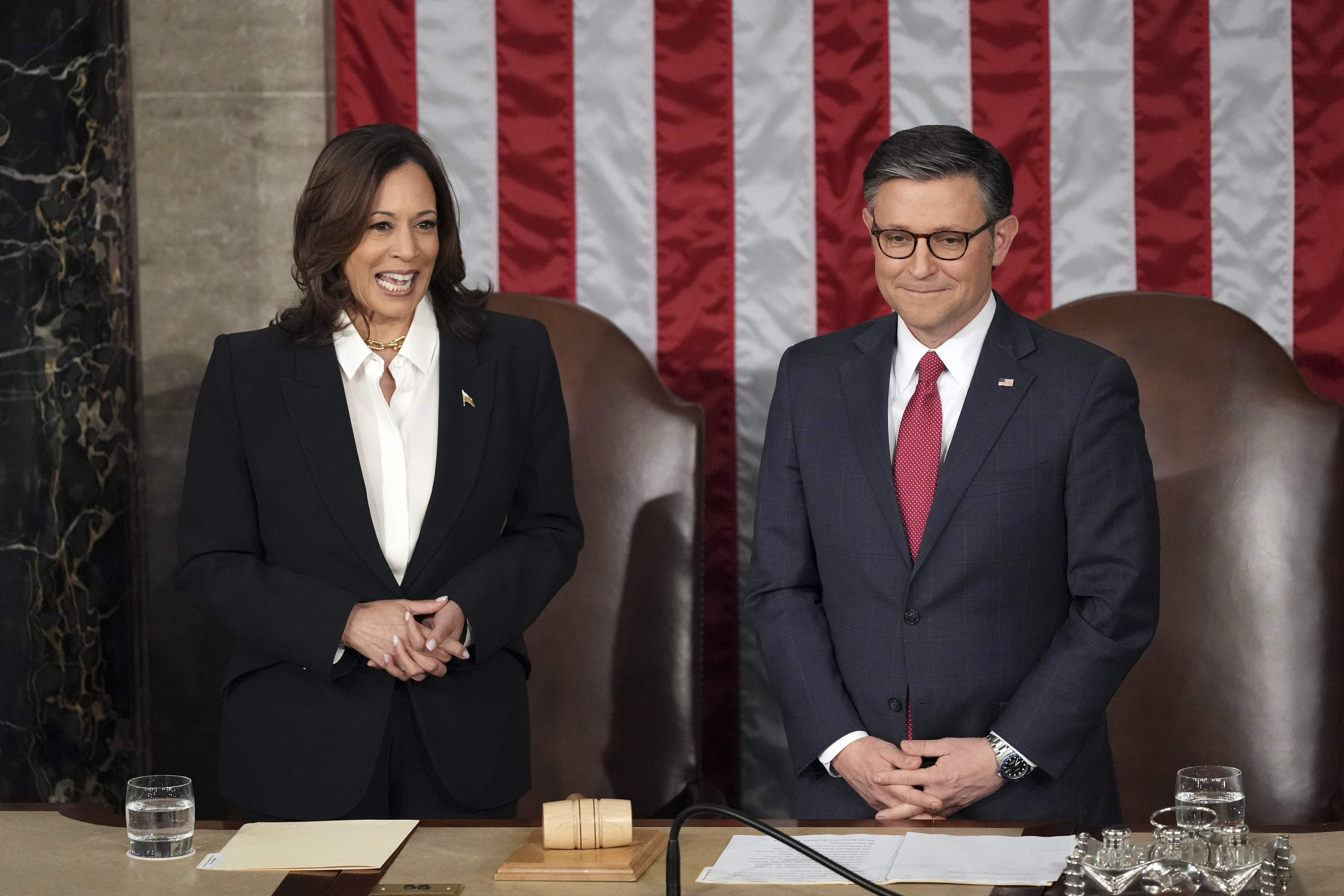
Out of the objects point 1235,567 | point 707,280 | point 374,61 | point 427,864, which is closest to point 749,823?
point 427,864

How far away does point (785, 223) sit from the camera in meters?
3.54

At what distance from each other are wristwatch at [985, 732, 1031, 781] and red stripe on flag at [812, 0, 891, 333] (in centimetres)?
146

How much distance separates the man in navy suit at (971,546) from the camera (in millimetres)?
2305

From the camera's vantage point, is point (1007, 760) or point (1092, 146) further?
point (1092, 146)

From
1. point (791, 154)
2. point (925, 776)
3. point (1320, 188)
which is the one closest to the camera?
point (925, 776)

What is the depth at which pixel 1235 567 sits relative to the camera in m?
3.17

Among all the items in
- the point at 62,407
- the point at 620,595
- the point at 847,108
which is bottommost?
the point at 620,595

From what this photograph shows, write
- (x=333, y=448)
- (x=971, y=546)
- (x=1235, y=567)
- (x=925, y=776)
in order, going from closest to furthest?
(x=925, y=776)
(x=971, y=546)
(x=333, y=448)
(x=1235, y=567)

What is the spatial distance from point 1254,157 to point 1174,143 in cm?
18

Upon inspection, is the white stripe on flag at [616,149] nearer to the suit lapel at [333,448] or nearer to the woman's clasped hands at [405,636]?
the suit lapel at [333,448]

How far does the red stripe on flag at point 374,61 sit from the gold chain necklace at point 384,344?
1.19m

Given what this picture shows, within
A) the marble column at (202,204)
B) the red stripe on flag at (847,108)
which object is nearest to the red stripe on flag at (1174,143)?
the red stripe on flag at (847,108)

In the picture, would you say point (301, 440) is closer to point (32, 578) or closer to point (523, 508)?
point (523, 508)

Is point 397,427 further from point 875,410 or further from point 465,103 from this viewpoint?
point 465,103
